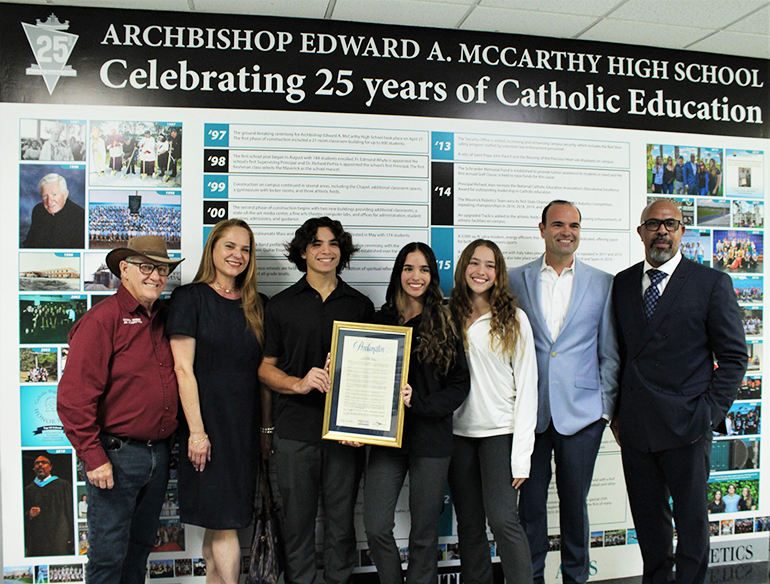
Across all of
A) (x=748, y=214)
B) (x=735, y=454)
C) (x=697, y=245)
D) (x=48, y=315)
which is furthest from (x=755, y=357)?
(x=48, y=315)

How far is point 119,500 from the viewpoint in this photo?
→ 2.23 meters

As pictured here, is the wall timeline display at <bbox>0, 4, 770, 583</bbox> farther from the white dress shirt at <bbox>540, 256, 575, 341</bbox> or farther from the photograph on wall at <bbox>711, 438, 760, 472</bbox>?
the white dress shirt at <bbox>540, 256, 575, 341</bbox>

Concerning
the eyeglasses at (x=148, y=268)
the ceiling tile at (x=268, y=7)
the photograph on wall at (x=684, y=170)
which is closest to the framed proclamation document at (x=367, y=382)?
the eyeglasses at (x=148, y=268)

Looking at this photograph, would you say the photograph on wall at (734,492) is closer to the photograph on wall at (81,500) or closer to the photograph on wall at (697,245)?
the photograph on wall at (697,245)

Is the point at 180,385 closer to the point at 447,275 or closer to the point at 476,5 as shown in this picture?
the point at 447,275

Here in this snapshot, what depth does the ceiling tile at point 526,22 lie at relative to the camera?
2.98 meters

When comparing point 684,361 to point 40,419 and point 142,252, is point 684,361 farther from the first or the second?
point 40,419

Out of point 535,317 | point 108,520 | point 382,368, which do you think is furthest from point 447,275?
point 108,520

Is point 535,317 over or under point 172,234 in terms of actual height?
under

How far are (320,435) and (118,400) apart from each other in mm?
945

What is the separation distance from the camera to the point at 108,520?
221cm

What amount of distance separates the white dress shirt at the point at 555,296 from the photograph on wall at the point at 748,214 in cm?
170

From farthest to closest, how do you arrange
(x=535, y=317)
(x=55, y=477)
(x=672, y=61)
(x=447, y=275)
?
(x=672, y=61)
(x=447, y=275)
(x=55, y=477)
(x=535, y=317)

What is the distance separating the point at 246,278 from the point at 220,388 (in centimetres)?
57
